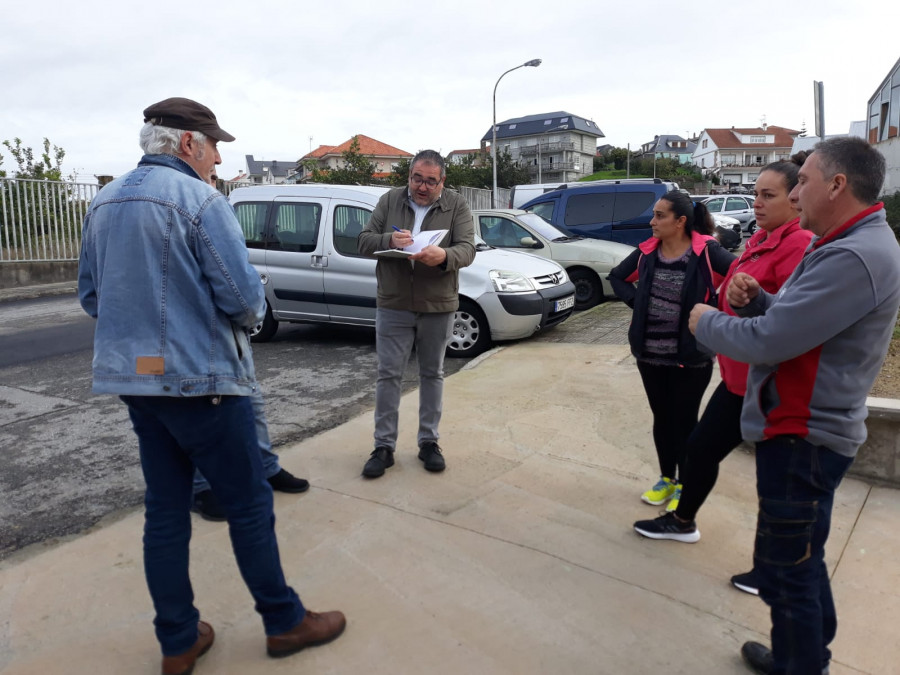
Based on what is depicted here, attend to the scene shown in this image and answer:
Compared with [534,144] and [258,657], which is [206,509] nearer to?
[258,657]

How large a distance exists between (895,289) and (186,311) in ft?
6.67

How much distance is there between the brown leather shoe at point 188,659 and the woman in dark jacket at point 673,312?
226 cm

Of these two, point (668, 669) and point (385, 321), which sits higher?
point (385, 321)

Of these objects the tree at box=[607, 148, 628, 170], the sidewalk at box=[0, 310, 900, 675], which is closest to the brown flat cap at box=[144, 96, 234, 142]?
the sidewalk at box=[0, 310, 900, 675]

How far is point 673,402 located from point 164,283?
2473 millimetres

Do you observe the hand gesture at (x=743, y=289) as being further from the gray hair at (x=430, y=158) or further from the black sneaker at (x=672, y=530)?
the gray hair at (x=430, y=158)

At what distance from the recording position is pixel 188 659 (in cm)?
225

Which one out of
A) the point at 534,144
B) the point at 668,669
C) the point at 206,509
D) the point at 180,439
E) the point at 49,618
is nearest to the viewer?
the point at 180,439

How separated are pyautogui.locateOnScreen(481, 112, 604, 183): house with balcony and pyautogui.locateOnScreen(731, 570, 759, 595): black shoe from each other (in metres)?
93.3

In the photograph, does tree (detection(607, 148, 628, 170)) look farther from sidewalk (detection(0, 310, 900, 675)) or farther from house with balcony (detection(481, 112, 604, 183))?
sidewalk (detection(0, 310, 900, 675))

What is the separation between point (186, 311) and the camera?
2.11 meters

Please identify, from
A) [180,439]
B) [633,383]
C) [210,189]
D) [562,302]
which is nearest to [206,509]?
[180,439]

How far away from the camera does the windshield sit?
1036cm

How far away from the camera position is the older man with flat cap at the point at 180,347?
206cm
